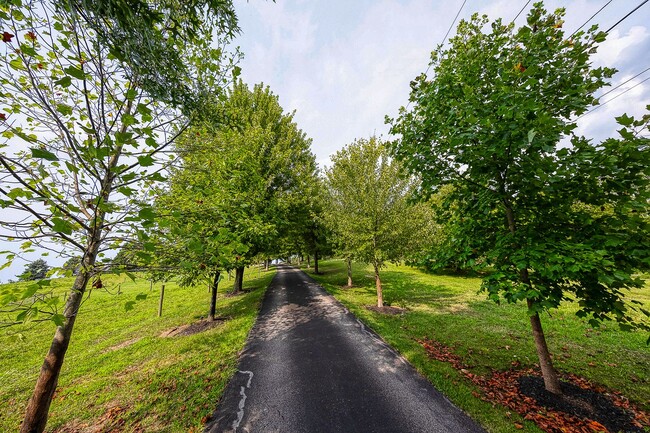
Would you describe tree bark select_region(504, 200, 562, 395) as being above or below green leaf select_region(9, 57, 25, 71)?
below

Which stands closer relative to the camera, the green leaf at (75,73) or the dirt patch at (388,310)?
the green leaf at (75,73)

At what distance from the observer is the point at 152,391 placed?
5.35m

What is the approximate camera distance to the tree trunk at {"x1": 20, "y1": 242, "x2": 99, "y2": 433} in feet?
10.1

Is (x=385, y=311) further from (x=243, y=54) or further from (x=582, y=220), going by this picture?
(x=243, y=54)

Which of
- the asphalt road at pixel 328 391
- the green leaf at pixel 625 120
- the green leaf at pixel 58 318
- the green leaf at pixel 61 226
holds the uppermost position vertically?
the green leaf at pixel 625 120

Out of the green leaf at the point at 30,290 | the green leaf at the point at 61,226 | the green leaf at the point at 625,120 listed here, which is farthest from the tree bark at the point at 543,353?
the green leaf at the point at 30,290

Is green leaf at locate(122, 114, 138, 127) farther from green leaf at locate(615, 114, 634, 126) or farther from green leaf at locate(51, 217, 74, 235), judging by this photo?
green leaf at locate(615, 114, 634, 126)

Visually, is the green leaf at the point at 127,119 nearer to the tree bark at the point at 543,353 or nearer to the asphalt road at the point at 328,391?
the asphalt road at the point at 328,391

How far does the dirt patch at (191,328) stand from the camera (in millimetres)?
8871

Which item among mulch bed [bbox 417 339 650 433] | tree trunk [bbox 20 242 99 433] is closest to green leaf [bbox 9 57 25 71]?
tree trunk [bbox 20 242 99 433]

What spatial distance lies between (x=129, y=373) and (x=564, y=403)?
9.98 meters

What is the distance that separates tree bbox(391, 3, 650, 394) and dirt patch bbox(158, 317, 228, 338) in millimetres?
9717

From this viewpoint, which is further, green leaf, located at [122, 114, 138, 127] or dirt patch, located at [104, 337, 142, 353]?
dirt patch, located at [104, 337, 142, 353]

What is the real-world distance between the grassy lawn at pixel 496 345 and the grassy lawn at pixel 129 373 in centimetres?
516
